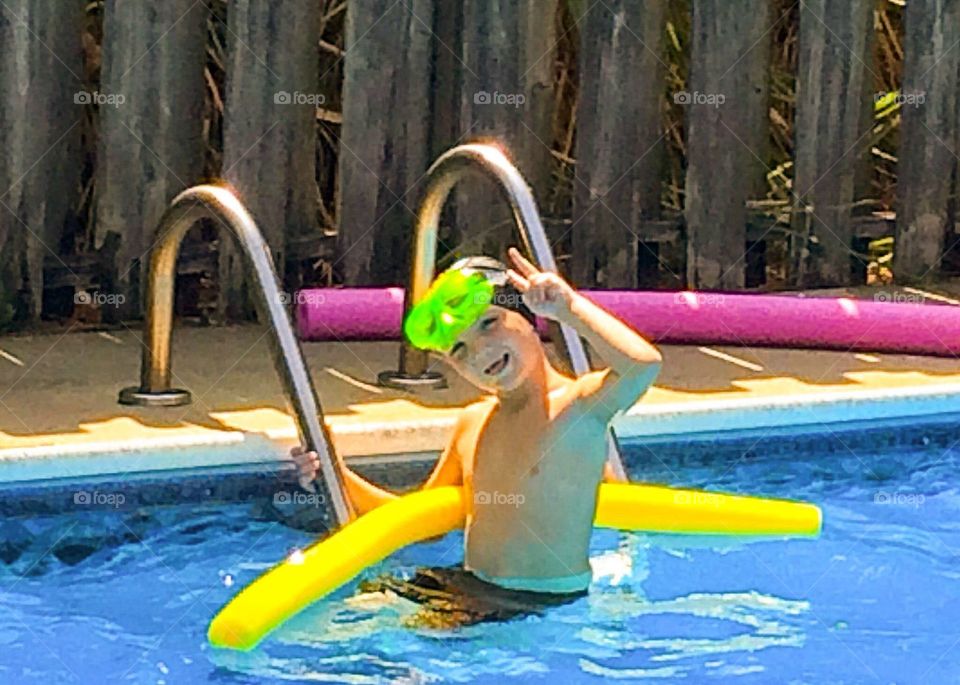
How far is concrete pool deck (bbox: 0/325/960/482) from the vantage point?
4.74 meters

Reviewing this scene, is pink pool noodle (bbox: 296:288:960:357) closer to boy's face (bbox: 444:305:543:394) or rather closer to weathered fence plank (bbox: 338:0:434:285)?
weathered fence plank (bbox: 338:0:434:285)

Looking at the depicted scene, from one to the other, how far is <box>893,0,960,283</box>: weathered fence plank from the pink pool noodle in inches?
43.0

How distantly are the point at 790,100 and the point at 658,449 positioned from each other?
2888 mm

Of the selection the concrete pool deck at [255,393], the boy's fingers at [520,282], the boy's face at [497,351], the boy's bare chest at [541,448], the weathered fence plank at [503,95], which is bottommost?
the concrete pool deck at [255,393]

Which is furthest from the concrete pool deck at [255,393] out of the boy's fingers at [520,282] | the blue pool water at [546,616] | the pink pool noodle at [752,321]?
the boy's fingers at [520,282]

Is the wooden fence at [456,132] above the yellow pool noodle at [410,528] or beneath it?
above

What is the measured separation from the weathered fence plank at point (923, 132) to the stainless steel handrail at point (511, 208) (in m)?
2.78

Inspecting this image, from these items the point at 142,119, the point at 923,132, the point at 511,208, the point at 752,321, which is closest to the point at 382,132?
the point at 142,119

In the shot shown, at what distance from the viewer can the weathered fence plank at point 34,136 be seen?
608 centimetres

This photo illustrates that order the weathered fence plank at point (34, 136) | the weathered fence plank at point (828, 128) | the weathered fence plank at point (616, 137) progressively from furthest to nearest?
the weathered fence plank at point (828, 128)
the weathered fence plank at point (616, 137)
the weathered fence plank at point (34, 136)

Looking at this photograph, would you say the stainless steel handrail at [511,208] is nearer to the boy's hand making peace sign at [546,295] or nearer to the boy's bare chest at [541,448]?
the boy's bare chest at [541,448]

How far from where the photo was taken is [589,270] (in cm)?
691

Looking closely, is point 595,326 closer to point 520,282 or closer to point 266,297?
point 520,282

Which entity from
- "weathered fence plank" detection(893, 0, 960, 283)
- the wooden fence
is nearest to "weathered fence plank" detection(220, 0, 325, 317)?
the wooden fence
